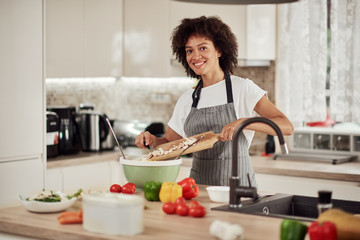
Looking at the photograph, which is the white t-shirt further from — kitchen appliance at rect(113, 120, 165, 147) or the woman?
kitchen appliance at rect(113, 120, 165, 147)

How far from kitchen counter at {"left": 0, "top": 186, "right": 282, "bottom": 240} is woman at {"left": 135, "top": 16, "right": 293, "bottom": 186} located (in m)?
0.77

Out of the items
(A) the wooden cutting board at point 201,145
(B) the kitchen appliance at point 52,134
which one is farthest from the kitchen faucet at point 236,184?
(B) the kitchen appliance at point 52,134

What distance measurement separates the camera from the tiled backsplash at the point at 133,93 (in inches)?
192

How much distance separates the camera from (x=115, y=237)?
191 cm

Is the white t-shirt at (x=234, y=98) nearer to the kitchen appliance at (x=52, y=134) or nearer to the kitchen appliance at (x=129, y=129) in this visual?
the kitchen appliance at (x=52, y=134)

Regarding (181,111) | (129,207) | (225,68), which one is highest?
(225,68)

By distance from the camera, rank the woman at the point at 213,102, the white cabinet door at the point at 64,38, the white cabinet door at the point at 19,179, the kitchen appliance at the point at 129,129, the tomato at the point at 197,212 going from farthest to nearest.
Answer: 1. the kitchen appliance at the point at 129,129
2. the white cabinet door at the point at 64,38
3. the white cabinet door at the point at 19,179
4. the woman at the point at 213,102
5. the tomato at the point at 197,212

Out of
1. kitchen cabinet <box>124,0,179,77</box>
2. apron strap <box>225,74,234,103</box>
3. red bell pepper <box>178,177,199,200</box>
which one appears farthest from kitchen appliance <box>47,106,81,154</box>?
red bell pepper <box>178,177,199,200</box>

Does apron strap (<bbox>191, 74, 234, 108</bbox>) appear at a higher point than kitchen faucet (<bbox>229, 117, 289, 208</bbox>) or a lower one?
higher

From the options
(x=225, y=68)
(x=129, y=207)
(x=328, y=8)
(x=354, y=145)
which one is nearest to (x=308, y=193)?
(x=354, y=145)

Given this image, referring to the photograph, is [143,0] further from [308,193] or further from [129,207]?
[129,207]

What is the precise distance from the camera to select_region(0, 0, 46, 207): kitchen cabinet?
3732mm

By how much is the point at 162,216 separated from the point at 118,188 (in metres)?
0.50

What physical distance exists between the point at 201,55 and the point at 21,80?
1.35 metres
